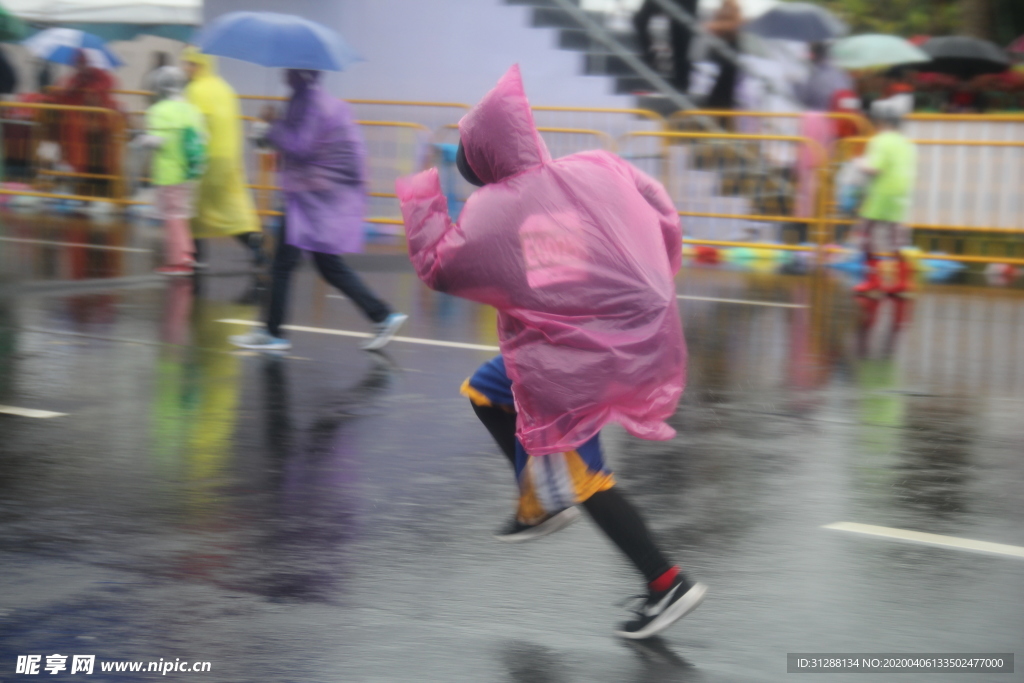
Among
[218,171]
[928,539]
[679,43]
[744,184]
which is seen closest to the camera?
[928,539]

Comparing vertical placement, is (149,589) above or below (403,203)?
below

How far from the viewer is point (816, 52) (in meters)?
17.2

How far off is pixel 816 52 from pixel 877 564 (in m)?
13.6

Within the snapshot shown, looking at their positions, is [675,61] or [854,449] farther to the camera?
[675,61]

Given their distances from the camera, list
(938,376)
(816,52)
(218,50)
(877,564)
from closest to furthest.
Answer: (877,564)
(938,376)
(218,50)
(816,52)

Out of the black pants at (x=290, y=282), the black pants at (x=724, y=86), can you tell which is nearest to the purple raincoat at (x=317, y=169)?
the black pants at (x=290, y=282)

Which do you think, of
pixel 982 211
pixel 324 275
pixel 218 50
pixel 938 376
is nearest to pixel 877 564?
pixel 938 376

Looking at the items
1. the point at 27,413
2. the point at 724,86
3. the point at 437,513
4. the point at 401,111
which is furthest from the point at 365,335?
the point at 724,86

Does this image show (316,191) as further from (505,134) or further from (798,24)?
(798,24)

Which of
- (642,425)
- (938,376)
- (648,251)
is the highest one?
(648,251)

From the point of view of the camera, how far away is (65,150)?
17.9 meters

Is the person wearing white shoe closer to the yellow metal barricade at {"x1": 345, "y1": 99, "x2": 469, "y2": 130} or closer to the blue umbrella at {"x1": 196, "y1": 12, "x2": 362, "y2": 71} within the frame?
the blue umbrella at {"x1": 196, "y1": 12, "x2": 362, "y2": 71}

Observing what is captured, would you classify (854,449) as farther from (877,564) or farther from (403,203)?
(403,203)

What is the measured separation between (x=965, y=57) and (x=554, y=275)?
656 inches
